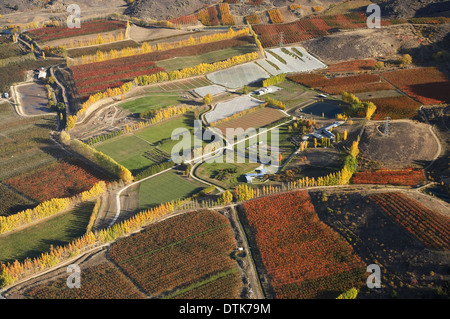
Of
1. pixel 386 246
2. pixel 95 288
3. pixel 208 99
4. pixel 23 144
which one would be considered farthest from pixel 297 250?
pixel 23 144

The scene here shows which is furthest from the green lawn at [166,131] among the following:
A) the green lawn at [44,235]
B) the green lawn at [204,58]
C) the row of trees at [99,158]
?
the green lawn at [204,58]

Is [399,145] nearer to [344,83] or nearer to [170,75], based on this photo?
[344,83]

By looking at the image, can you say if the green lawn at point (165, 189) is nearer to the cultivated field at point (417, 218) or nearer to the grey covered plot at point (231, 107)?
the grey covered plot at point (231, 107)

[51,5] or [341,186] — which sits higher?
[51,5]

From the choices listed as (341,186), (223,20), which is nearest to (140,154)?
(341,186)
